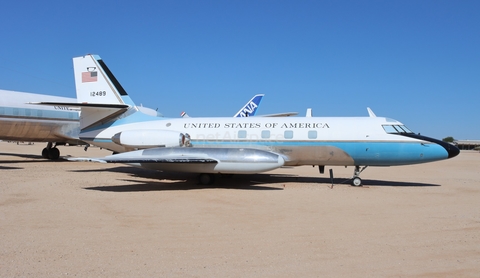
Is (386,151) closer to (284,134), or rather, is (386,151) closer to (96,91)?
(284,134)

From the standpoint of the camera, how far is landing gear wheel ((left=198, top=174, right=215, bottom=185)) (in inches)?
590

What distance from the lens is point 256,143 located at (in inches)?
606

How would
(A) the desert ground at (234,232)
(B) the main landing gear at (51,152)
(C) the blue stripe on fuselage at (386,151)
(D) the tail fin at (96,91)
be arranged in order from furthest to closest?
1. (B) the main landing gear at (51,152)
2. (D) the tail fin at (96,91)
3. (C) the blue stripe on fuselage at (386,151)
4. (A) the desert ground at (234,232)

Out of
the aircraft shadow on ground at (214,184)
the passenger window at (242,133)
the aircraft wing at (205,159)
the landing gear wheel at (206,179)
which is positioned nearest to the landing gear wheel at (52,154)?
the aircraft shadow on ground at (214,184)

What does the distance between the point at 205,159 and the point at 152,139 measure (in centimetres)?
315

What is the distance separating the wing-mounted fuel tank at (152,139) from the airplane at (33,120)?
22.7ft

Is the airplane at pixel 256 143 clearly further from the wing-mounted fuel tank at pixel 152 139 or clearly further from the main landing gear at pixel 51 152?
the main landing gear at pixel 51 152

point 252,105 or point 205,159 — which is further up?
point 252,105

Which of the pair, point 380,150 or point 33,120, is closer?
point 380,150

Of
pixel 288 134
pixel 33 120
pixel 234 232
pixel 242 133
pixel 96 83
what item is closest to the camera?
pixel 234 232

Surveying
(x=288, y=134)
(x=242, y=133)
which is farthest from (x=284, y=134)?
(x=242, y=133)

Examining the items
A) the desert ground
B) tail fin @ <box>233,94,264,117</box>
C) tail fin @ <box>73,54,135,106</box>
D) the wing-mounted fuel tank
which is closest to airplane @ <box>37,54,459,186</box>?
the wing-mounted fuel tank

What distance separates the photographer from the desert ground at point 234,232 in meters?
5.82

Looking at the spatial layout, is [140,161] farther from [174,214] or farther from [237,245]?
[237,245]
